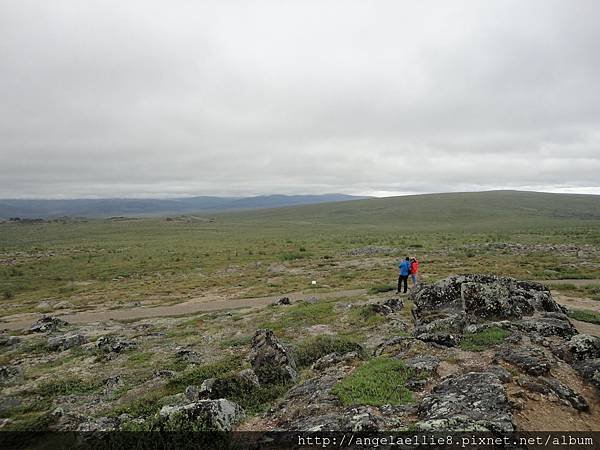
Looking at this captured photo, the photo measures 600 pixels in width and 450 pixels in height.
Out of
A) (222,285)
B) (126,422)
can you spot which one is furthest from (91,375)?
(222,285)

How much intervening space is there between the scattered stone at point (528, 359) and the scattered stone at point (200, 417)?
7.47 m

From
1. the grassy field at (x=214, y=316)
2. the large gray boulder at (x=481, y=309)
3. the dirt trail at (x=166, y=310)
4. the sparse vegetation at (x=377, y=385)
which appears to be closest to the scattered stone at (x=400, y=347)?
the large gray boulder at (x=481, y=309)

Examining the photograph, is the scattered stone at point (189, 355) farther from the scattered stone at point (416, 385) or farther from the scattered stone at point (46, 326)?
the scattered stone at point (46, 326)

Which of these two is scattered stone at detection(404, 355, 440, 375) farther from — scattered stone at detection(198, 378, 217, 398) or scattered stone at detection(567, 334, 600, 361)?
scattered stone at detection(198, 378, 217, 398)

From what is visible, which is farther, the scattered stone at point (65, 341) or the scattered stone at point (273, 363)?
the scattered stone at point (65, 341)

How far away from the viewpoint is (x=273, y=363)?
10938 mm

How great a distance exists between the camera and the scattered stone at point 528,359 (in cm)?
859

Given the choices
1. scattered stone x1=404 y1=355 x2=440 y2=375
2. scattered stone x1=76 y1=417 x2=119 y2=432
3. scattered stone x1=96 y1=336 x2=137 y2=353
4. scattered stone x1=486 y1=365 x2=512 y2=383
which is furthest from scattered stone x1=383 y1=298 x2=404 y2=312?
scattered stone x1=76 y1=417 x2=119 y2=432

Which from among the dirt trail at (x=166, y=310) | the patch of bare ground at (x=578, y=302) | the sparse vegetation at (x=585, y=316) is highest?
the sparse vegetation at (x=585, y=316)

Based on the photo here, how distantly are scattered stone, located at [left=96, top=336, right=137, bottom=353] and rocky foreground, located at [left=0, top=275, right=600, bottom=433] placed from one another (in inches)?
126

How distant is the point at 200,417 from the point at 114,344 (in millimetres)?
11210

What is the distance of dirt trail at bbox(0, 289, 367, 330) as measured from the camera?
2380 centimetres

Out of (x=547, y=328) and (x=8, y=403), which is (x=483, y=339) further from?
(x=8, y=403)

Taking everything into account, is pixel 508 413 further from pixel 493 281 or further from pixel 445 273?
pixel 445 273
